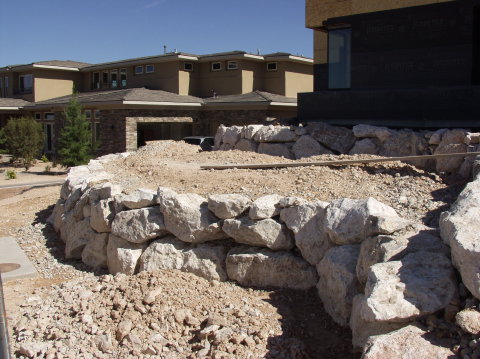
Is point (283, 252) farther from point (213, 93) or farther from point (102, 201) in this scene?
point (213, 93)

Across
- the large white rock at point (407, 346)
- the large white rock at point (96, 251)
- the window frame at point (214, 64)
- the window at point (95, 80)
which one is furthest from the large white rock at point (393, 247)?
the window at point (95, 80)

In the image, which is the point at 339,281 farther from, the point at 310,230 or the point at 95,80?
the point at 95,80

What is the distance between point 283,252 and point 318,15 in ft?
33.9

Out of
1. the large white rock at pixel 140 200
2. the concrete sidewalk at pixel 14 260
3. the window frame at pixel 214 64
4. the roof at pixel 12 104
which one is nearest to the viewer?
the large white rock at pixel 140 200

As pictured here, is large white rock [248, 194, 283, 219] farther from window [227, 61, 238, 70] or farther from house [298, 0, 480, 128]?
window [227, 61, 238, 70]

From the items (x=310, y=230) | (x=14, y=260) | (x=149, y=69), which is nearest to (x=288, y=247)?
(x=310, y=230)

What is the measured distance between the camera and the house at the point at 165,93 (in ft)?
82.0

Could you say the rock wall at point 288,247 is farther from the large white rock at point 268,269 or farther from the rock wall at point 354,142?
the rock wall at point 354,142

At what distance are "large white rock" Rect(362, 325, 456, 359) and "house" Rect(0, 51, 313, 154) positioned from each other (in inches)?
797

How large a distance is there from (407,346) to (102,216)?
5.44m

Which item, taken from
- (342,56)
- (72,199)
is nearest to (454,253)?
(72,199)

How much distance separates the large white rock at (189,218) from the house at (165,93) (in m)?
17.0

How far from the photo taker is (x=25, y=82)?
118 feet

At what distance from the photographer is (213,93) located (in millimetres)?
28891
